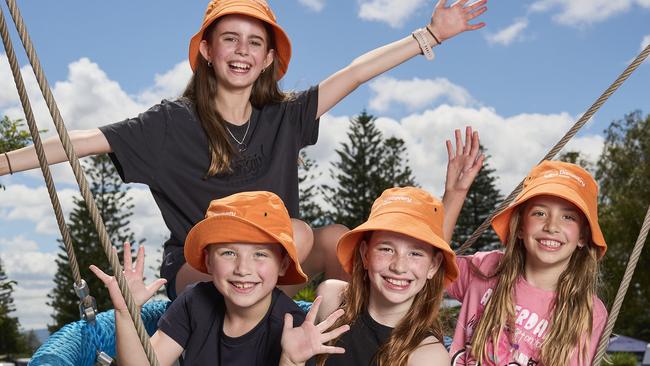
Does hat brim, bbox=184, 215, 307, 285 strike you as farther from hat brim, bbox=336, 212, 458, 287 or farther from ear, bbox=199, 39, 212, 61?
ear, bbox=199, 39, 212, 61

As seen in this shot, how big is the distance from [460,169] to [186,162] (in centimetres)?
107

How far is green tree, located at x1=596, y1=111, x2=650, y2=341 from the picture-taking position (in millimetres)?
25344

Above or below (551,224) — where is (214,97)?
above

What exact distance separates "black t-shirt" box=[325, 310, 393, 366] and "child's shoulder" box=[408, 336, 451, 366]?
12 cm

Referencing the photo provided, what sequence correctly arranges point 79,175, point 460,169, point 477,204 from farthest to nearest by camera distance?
1. point 477,204
2. point 460,169
3. point 79,175

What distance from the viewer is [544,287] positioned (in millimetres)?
3008

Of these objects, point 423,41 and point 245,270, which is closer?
point 245,270

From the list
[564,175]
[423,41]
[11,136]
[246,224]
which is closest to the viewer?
[246,224]

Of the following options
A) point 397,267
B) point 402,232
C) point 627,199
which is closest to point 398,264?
point 397,267

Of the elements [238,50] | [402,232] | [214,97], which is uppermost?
[238,50]

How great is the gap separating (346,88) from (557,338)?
1279 mm

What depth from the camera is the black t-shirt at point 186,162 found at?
126 inches

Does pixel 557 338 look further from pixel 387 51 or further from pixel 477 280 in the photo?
pixel 387 51

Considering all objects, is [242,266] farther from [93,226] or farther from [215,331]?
[93,226]
